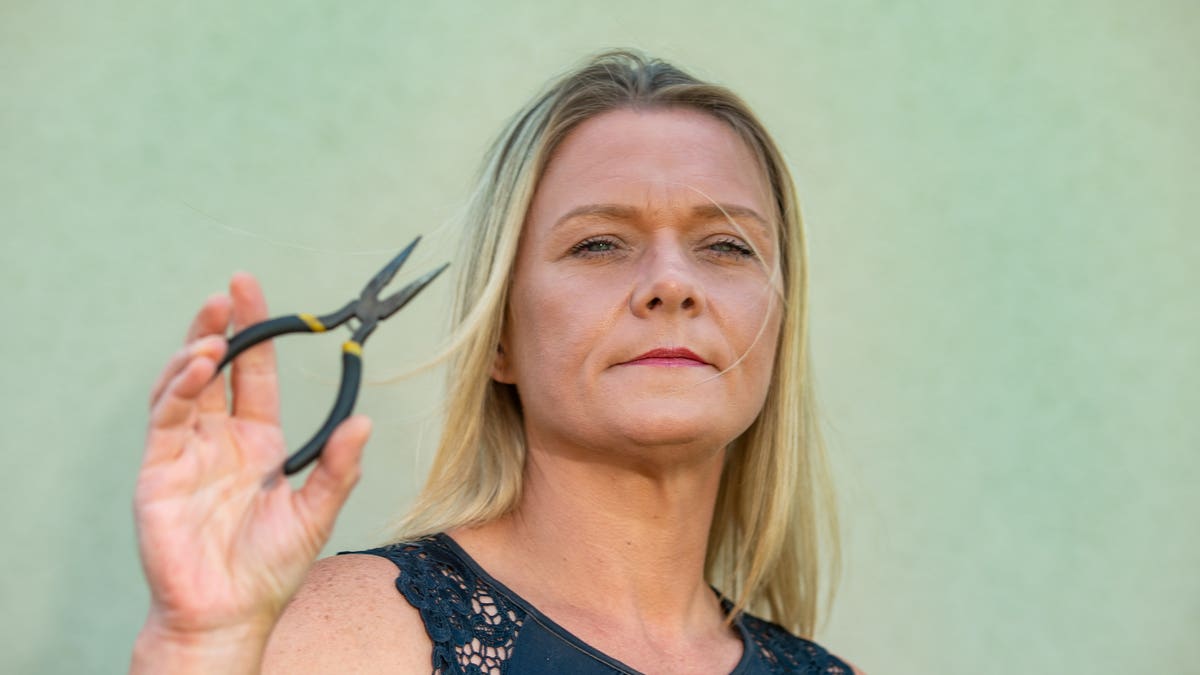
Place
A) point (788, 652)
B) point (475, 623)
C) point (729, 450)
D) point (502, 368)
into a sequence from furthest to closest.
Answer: point (729, 450), point (788, 652), point (502, 368), point (475, 623)

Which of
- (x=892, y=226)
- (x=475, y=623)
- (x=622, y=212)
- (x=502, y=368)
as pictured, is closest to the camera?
(x=475, y=623)

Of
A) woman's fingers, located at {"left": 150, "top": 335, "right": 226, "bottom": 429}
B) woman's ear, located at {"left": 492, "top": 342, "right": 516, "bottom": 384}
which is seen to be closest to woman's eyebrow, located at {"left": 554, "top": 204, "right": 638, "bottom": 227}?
woman's ear, located at {"left": 492, "top": 342, "right": 516, "bottom": 384}

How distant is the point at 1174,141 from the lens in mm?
3111

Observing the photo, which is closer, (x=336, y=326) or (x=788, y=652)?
(x=336, y=326)

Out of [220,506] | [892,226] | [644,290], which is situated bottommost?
[220,506]

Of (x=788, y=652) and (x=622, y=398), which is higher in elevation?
(x=622, y=398)

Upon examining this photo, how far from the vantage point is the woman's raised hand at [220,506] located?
1.33 m

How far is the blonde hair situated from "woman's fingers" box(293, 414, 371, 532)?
623mm

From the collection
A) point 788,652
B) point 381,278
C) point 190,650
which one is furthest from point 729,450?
point 190,650

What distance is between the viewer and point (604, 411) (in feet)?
6.31

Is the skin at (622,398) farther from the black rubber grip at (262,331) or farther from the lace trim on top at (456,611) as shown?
the black rubber grip at (262,331)

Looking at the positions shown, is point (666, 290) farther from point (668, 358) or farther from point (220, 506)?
point (220, 506)

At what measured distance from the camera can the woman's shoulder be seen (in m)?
2.27

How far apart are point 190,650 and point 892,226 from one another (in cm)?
213
